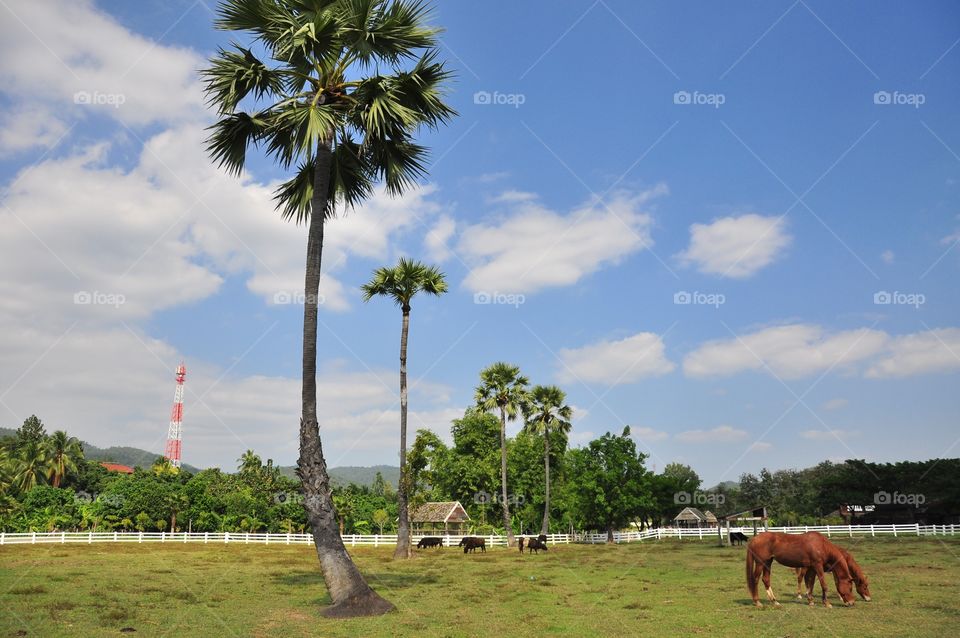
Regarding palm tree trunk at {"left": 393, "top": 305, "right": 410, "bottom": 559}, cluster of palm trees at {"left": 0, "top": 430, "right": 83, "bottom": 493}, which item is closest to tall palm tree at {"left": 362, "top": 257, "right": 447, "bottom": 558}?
palm tree trunk at {"left": 393, "top": 305, "right": 410, "bottom": 559}

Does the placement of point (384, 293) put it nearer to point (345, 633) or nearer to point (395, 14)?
point (395, 14)

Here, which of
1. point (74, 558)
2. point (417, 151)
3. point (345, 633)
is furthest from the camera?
point (74, 558)

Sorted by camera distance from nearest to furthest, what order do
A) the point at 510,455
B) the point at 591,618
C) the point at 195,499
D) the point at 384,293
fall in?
the point at 591,618, the point at 384,293, the point at 195,499, the point at 510,455

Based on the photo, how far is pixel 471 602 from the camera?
1811cm

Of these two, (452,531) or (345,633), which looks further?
(452,531)

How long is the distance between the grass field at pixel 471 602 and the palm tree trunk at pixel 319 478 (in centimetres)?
77

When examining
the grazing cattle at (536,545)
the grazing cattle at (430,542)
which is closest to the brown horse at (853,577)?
the grazing cattle at (536,545)

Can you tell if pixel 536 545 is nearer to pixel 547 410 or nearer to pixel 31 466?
pixel 547 410

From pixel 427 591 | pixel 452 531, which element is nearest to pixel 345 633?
pixel 427 591

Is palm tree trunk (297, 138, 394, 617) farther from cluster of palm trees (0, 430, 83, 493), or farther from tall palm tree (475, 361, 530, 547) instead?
cluster of palm trees (0, 430, 83, 493)

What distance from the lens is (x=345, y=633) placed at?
43.4 ft

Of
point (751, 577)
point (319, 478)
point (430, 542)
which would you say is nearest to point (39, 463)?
point (430, 542)

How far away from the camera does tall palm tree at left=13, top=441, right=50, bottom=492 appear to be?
84.5 metres

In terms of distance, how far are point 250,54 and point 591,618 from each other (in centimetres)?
1755
